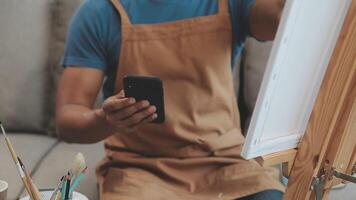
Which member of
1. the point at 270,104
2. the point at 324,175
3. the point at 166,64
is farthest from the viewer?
the point at 166,64

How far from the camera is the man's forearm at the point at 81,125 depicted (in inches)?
45.2

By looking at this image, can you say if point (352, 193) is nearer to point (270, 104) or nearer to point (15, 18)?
point (270, 104)

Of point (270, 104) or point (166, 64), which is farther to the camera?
point (166, 64)

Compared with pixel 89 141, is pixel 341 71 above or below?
above

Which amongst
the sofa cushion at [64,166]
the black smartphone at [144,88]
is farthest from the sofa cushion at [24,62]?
the black smartphone at [144,88]

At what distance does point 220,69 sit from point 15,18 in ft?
2.60

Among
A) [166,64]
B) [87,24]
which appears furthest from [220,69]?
[87,24]

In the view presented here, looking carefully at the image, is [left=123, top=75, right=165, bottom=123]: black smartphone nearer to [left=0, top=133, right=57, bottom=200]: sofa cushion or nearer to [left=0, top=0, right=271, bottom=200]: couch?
[left=0, top=133, right=57, bottom=200]: sofa cushion

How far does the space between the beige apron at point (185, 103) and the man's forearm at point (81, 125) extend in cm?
9

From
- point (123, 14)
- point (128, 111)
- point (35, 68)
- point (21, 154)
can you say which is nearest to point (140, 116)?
point (128, 111)

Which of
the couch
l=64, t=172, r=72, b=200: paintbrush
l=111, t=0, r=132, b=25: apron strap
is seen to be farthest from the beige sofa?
l=64, t=172, r=72, b=200: paintbrush

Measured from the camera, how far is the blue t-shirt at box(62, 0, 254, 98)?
122 centimetres

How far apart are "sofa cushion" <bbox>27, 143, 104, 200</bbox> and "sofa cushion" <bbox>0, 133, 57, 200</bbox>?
0.03 meters

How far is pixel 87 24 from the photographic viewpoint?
1.23m
